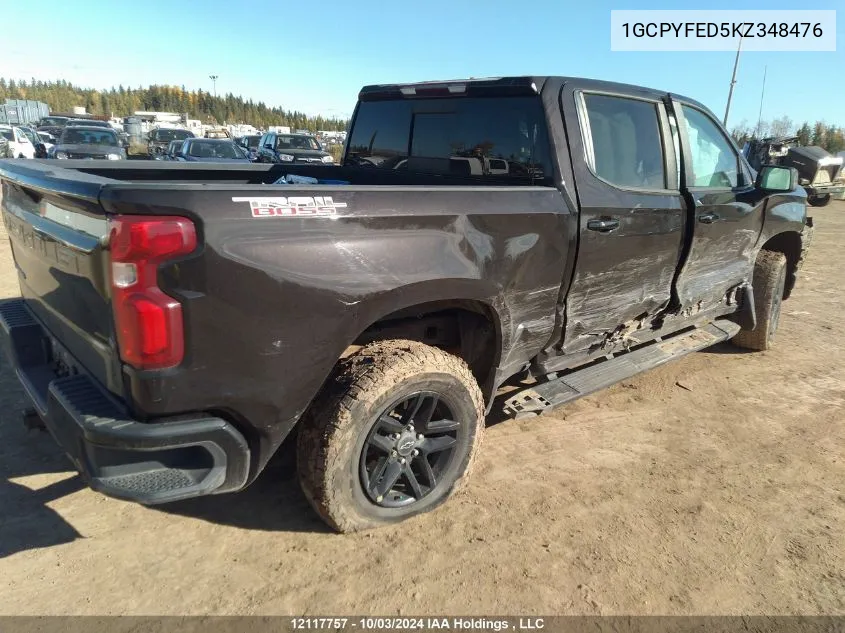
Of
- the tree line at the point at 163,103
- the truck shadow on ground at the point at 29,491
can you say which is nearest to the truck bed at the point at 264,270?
the truck shadow on ground at the point at 29,491

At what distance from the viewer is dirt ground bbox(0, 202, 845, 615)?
7.70 ft

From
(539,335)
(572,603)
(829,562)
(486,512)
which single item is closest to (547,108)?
(539,335)

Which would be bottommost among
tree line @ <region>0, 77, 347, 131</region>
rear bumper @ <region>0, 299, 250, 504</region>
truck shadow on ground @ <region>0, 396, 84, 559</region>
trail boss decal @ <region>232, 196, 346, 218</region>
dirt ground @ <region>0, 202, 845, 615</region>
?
dirt ground @ <region>0, 202, 845, 615</region>

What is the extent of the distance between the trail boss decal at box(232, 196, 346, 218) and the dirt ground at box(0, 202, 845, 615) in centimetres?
122

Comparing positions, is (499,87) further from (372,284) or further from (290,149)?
(290,149)

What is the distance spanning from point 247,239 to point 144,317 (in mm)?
410

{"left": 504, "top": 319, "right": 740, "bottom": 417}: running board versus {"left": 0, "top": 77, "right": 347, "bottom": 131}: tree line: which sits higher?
{"left": 0, "top": 77, "right": 347, "bottom": 131}: tree line

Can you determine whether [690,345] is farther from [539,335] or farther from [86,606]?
[86,606]

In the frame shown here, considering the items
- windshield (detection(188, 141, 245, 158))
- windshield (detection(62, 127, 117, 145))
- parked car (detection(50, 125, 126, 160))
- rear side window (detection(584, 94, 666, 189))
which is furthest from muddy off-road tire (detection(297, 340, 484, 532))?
windshield (detection(62, 127, 117, 145))

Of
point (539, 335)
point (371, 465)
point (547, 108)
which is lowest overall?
point (371, 465)

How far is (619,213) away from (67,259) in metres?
2.64

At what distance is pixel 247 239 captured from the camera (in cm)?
198

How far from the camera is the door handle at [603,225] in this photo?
3.09 meters

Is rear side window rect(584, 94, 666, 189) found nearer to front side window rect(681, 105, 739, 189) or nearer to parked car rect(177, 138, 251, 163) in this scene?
front side window rect(681, 105, 739, 189)
